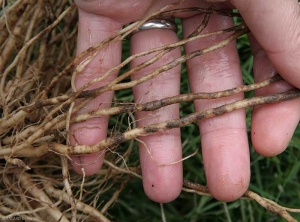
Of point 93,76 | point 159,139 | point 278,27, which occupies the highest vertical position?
point 278,27

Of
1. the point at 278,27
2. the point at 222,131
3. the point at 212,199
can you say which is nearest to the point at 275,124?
the point at 222,131

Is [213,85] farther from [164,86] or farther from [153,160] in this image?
[153,160]

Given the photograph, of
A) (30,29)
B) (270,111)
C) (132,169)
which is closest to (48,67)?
(30,29)

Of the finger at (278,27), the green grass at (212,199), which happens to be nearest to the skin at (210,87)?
the finger at (278,27)

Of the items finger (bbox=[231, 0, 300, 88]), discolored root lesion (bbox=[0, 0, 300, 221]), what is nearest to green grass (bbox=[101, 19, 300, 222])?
discolored root lesion (bbox=[0, 0, 300, 221])

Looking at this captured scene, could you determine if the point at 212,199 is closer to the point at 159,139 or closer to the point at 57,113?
the point at 159,139

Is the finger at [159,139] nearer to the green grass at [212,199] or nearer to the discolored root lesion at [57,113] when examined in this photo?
the discolored root lesion at [57,113]

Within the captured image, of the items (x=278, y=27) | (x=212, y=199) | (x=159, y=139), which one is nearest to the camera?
(x=278, y=27)
